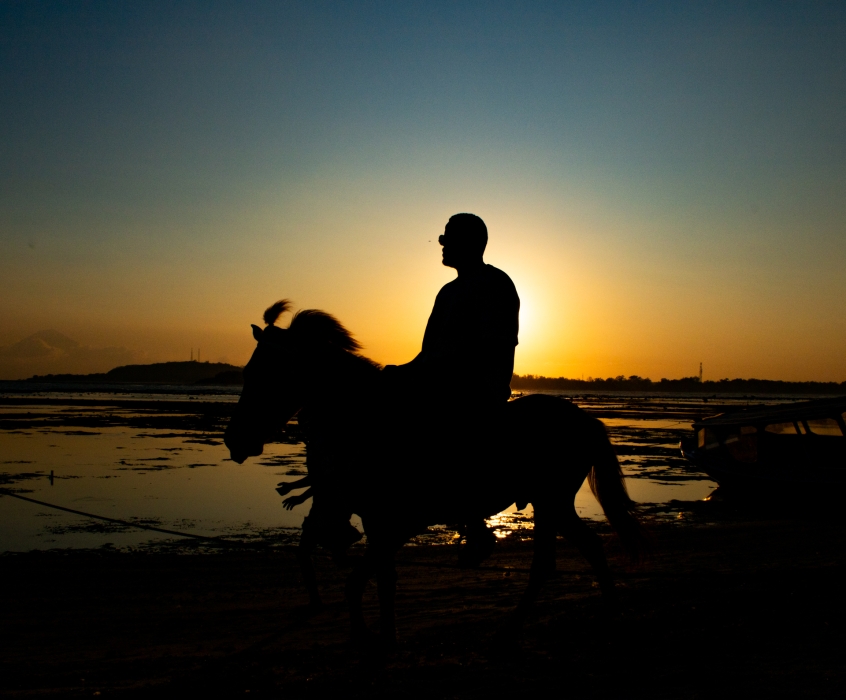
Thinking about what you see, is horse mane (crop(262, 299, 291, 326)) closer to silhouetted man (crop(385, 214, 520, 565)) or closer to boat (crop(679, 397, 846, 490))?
silhouetted man (crop(385, 214, 520, 565))

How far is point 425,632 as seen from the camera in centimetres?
602

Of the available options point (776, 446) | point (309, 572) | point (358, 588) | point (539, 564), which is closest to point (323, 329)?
point (358, 588)

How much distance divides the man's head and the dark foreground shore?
2986mm

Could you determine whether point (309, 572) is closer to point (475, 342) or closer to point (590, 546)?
point (590, 546)

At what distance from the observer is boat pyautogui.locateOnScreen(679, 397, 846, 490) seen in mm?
14258

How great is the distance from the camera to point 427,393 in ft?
16.1

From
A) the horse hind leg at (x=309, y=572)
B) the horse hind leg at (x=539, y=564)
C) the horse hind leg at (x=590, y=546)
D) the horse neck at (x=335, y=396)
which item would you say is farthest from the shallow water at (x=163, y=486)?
the horse hind leg at (x=309, y=572)

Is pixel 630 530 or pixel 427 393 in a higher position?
pixel 427 393

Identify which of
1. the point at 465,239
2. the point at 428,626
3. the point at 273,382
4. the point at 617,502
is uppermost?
the point at 465,239

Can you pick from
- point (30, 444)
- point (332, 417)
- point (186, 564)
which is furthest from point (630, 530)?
point (30, 444)

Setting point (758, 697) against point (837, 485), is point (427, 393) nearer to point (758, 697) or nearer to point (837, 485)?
point (758, 697)

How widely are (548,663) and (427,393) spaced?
7.03 feet

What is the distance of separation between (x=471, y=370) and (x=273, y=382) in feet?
4.62

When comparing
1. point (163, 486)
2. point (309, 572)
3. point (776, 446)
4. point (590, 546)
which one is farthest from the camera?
point (776, 446)
